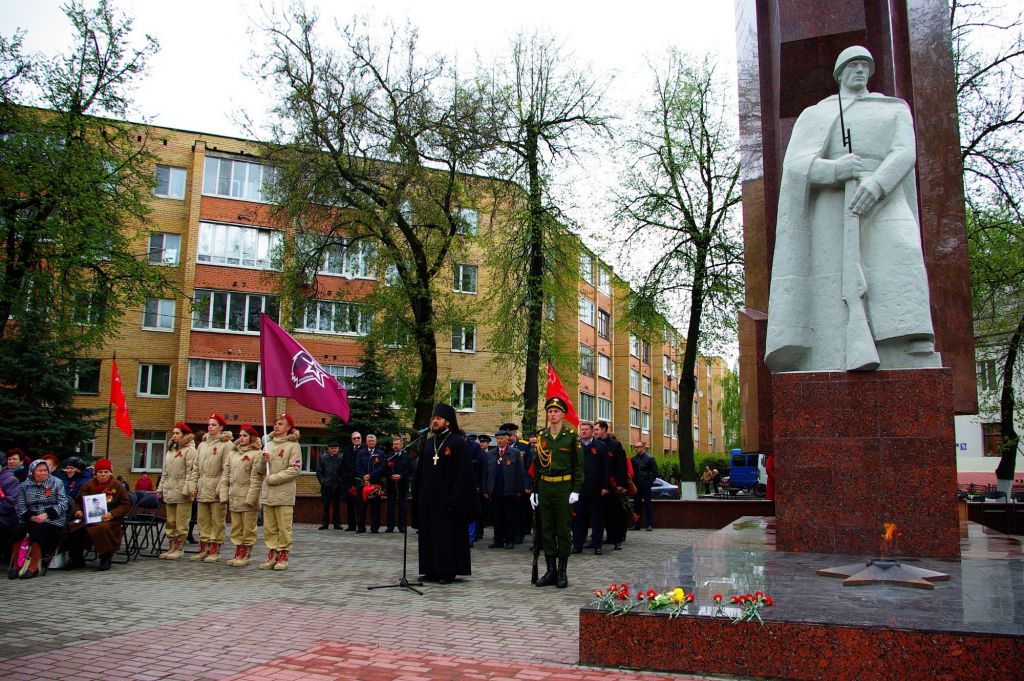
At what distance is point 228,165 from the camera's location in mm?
36656

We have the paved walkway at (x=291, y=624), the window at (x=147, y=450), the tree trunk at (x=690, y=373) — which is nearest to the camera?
the paved walkway at (x=291, y=624)

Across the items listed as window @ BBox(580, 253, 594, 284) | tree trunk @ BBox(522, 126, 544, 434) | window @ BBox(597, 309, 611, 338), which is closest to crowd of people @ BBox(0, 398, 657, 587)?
tree trunk @ BBox(522, 126, 544, 434)

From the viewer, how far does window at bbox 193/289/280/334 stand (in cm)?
3534

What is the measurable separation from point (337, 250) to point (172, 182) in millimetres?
17164

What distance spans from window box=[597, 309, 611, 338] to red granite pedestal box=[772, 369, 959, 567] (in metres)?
47.2

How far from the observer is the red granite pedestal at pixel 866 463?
6.79m

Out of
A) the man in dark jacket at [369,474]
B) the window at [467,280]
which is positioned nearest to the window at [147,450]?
the window at [467,280]

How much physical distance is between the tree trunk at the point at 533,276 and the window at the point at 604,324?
105 feet

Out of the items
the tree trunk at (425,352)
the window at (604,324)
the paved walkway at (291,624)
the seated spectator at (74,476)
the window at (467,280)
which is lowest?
the paved walkway at (291,624)

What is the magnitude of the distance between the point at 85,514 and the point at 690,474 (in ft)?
57.0

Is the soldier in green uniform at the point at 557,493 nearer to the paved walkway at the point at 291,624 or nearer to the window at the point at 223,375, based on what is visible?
the paved walkway at the point at 291,624

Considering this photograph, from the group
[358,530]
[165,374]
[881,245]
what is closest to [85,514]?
[358,530]

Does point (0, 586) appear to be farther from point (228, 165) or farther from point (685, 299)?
point (228, 165)

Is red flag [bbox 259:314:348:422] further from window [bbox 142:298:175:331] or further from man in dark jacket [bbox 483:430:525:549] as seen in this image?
window [bbox 142:298:175:331]
